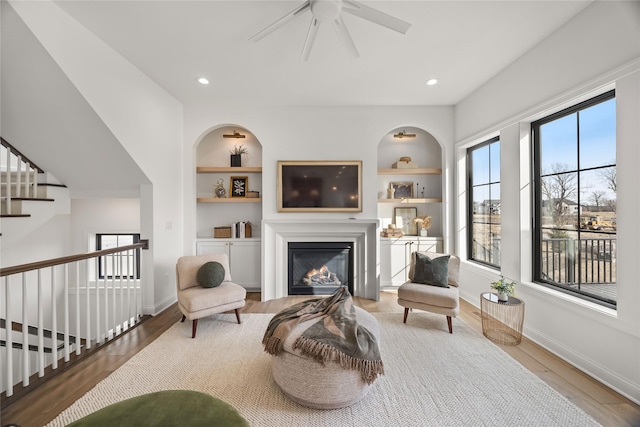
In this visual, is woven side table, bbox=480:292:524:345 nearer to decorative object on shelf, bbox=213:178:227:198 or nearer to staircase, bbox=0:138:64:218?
decorative object on shelf, bbox=213:178:227:198

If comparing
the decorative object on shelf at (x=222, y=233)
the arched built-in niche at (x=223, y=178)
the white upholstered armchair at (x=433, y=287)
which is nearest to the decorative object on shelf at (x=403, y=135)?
the white upholstered armchair at (x=433, y=287)

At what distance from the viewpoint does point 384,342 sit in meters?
2.65

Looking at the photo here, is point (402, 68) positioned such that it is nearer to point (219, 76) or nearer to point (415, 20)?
point (415, 20)

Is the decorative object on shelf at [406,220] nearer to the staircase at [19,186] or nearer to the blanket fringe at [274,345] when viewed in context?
the blanket fringe at [274,345]

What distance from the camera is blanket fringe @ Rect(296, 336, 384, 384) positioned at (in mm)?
1709

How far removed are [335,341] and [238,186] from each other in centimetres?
325

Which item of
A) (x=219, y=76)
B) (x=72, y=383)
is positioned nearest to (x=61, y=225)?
(x=72, y=383)

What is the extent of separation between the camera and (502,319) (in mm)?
2777

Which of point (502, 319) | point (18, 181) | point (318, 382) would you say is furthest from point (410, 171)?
point (18, 181)

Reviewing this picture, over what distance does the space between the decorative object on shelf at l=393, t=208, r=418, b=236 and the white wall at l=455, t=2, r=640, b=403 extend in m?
1.24

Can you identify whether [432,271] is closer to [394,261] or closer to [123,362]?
[394,261]

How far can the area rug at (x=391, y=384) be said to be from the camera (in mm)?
1689

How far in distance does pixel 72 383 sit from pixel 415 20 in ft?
12.6

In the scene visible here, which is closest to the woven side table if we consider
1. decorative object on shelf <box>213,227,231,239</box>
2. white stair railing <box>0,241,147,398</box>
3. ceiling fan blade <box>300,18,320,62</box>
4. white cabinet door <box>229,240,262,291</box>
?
ceiling fan blade <box>300,18,320,62</box>
